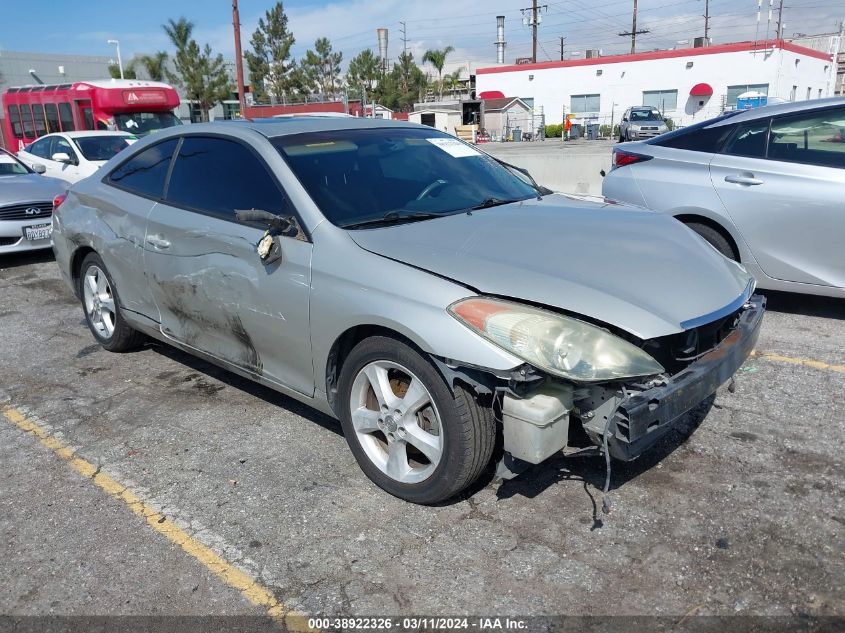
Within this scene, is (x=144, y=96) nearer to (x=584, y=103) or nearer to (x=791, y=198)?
(x=791, y=198)

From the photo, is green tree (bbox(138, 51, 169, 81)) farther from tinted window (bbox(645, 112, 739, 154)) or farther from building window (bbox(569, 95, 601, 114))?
tinted window (bbox(645, 112, 739, 154))

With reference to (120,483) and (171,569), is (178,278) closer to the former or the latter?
(120,483)

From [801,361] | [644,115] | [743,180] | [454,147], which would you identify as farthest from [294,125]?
[644,115]

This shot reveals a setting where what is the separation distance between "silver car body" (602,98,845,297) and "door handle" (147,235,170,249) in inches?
150

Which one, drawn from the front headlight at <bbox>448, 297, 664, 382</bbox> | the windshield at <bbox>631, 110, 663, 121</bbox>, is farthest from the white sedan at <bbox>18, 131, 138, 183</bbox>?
the windshield at <bbox>631, 110, 663, 121</bbox>

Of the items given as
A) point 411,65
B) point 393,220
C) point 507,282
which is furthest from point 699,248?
point 411,65

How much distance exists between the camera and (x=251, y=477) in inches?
136

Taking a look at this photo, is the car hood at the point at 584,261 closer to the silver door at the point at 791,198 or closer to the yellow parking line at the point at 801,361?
the yellow parking line at the point at 801,361

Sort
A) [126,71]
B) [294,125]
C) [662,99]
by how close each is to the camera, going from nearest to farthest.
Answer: [294,125] < [662,99] < [126,71]

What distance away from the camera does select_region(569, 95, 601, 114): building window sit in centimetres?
5178

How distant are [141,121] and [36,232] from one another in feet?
35.8

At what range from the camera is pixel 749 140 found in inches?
217

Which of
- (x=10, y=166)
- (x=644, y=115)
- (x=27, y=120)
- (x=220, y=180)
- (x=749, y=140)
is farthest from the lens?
(x=644, y=115)

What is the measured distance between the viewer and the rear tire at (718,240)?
5.49 metres
